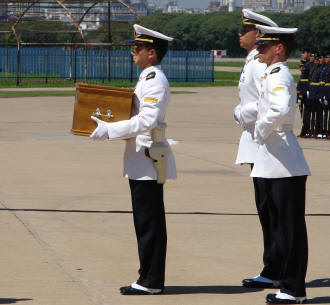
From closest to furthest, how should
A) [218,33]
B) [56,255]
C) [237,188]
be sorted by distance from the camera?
[56,255] → [237,188] → [218,33]

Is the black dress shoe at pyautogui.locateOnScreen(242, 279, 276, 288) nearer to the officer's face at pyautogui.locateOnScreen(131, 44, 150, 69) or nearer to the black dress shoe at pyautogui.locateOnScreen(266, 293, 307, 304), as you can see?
the black dress shoe at pyautogui.locateOnScreen(266, 293, 307, 304)

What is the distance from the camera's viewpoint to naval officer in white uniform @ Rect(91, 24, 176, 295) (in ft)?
20.8

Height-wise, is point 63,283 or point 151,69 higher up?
point 151,69

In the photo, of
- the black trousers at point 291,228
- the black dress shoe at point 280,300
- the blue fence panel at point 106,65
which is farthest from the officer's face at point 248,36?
the blue fence panel at point 106,65

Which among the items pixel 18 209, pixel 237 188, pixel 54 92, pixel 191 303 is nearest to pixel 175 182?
pixel 237 188

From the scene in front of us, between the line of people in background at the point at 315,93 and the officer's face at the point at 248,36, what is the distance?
1207cm

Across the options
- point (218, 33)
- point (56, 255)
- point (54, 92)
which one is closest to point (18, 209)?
point (56, 255)

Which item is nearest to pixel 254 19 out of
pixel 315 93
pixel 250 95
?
pixel 250 95

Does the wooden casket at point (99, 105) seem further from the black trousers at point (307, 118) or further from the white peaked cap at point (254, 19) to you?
the black trousers at point (307, 118)

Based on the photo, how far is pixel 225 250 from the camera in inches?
316

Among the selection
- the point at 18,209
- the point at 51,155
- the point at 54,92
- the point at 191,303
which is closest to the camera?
the point at 191,303

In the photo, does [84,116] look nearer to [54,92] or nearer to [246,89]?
[246,89]

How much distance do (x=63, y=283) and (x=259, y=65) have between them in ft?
7.08

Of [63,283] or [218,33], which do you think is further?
[218,33]
